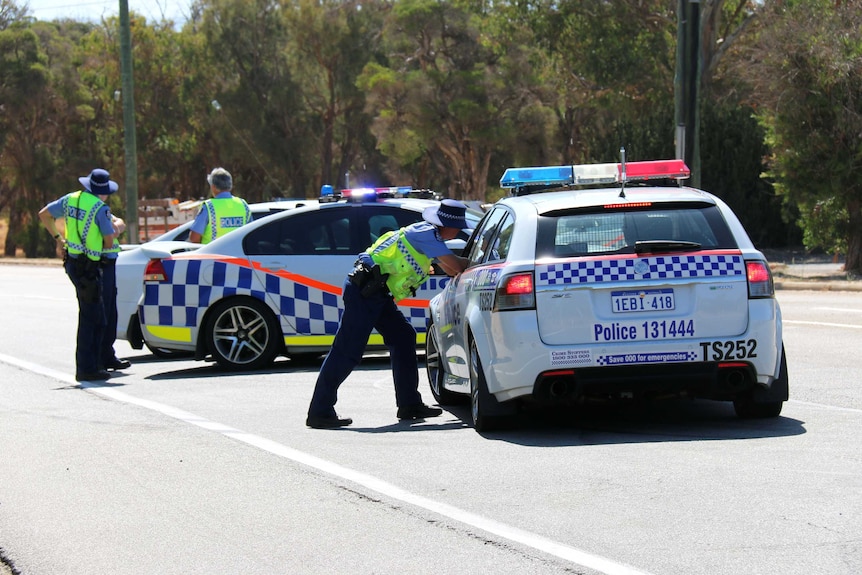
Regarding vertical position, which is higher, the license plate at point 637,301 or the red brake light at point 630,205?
the red brake light at point 630,205

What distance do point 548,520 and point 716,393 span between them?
7.88 ft

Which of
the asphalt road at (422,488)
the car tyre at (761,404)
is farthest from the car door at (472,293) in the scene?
the car tyre at (761,404)

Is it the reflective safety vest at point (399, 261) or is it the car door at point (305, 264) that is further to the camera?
the car door at point (305, 264)

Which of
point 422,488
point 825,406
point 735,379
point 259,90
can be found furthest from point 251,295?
point 259,90

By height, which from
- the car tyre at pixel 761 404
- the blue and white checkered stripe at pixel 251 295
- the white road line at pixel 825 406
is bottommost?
the white road line at pixel 825 406

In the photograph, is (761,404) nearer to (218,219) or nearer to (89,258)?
(89,258)

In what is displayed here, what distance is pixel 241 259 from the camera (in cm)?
1252

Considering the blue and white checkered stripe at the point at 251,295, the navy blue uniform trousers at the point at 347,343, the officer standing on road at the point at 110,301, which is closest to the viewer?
the navy blue uniform trousers at the point at 347,343

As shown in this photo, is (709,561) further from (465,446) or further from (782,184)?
(782,184)

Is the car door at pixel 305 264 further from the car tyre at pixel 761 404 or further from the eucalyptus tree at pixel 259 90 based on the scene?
the eucalyptus tree at pixel 259 90

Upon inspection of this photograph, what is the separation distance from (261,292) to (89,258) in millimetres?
1575

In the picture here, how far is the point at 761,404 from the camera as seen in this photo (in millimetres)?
8344

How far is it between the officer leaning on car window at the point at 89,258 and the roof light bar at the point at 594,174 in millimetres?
4539

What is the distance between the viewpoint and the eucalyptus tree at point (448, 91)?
1882 inches
